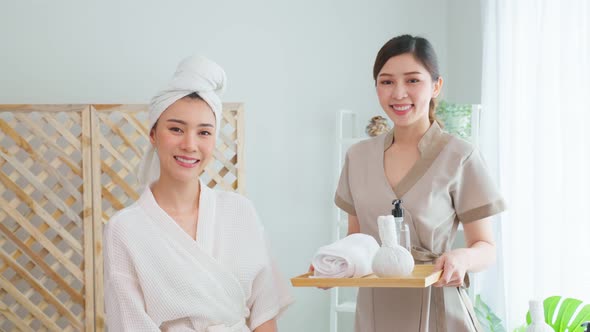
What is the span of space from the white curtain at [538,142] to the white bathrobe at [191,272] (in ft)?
6.25

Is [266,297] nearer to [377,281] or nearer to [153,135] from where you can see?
[377,281]

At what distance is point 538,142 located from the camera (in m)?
3.61

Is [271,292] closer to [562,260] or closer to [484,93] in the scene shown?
[562,260]

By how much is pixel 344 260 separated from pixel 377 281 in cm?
10

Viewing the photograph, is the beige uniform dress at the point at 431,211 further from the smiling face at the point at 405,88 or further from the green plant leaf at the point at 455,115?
the green plant leaf at the point at 455,115

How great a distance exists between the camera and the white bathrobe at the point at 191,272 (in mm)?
1780

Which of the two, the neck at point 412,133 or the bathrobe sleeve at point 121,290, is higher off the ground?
the neck at point 412,133

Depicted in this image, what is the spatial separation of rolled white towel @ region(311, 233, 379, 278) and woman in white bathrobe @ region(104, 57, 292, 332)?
0.57ft

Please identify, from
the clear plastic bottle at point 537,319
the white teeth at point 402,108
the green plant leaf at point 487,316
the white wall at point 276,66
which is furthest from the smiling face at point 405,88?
the white wall at point 276,66

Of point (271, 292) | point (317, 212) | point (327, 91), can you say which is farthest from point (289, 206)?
point (271, 292)

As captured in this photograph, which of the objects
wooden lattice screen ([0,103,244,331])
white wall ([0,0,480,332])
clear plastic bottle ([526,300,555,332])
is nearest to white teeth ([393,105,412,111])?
clear plastic bottle ([526,300,555,332])

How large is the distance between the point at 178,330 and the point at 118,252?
0.22 metres

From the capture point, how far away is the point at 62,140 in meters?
4.04

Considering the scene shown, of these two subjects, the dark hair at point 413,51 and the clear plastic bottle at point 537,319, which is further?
the clear plastic bottle at point 537,319
